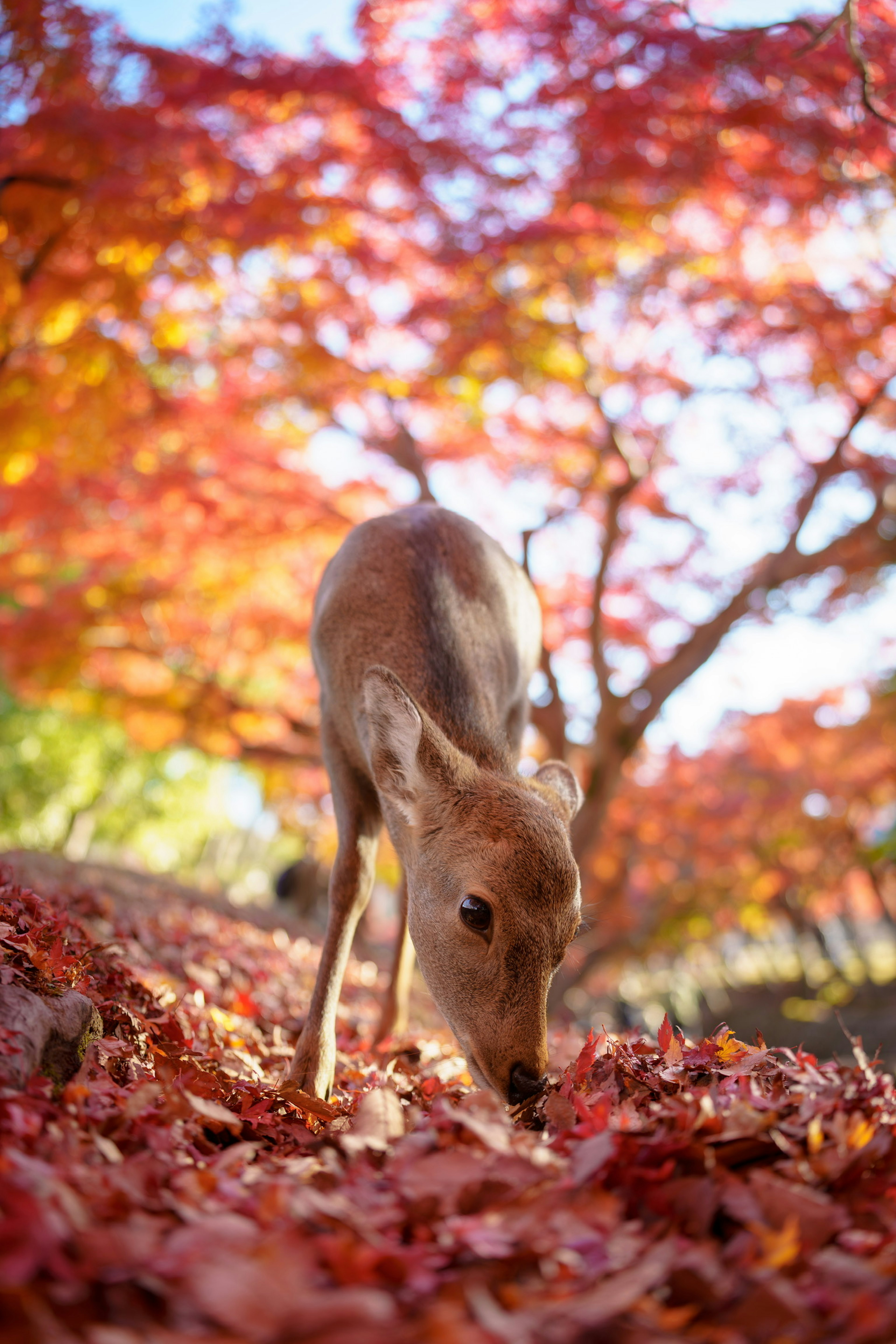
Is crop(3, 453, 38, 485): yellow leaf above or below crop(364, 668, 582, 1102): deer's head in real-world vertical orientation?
above

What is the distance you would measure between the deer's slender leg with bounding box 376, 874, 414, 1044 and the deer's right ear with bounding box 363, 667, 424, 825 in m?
1.39

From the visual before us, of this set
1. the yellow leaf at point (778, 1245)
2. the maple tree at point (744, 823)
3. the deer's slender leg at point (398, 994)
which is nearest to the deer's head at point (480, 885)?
the yellow leaf at point (778, 1245)

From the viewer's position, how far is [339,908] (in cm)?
410

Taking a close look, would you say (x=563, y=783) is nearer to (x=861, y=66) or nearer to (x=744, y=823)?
(x=861, y=66)

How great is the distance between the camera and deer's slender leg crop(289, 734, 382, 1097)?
141 inches

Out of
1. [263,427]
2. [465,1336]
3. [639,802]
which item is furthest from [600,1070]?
[639,802]

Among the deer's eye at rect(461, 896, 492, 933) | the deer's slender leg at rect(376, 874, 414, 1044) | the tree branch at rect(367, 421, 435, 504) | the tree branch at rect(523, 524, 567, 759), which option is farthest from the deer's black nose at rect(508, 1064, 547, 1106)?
the tree branch at rect(367, 421, 435, 504)

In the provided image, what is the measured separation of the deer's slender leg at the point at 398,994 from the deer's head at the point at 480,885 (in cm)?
143

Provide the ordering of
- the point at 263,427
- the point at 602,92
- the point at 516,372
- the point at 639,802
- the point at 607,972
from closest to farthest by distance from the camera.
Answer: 1. the point at 602,92
2. the point at 516,372
3. the point at 263,427
4. the point at 639,802
5. the point at 607,972

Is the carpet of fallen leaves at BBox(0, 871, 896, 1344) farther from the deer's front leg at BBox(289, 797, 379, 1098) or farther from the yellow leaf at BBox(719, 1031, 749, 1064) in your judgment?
the deer's front leg at BBox(289, 797, 379, 1098)

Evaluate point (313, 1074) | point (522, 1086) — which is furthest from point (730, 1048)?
point (313, 1074)

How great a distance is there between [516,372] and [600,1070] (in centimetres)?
795

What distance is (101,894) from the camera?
6.75m

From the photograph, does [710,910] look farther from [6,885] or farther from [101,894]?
[6,885]
